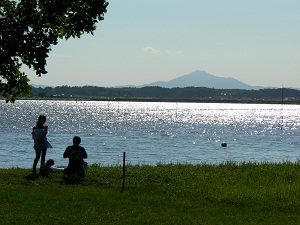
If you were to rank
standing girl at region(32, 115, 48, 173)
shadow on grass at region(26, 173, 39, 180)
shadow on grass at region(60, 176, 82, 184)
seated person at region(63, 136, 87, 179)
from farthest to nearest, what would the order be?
standing girl at region(32, 115, 48, 173) → shadow on grass at region(26, 173, 39, 180) → seated person at region(63, 136, 87, 179) → shadow on grass at region(60, 176, 82, 184)

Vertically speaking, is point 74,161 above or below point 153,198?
above

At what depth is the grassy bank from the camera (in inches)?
459

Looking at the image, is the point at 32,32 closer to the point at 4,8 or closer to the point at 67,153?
the point at 4,8

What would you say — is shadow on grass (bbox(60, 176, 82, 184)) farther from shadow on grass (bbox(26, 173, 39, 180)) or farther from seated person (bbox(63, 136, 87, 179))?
shadow on grass (bbox(26, 173, 39, 180))

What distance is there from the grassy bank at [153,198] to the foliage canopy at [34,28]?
3.03 metres

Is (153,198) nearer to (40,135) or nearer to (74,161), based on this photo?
(74,161)

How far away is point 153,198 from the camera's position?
1404cm

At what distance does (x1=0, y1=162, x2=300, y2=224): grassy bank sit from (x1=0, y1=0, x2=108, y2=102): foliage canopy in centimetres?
303

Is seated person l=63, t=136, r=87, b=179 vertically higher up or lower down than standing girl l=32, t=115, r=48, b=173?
lower down

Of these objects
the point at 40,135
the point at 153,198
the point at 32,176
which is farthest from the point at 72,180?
the point at 153,198

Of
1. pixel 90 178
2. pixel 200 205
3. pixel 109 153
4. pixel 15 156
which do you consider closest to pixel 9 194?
pixel 90 178

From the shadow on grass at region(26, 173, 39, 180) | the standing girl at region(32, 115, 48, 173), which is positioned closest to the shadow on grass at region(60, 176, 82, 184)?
the shadow on grass at region(26, 173, 39, 180)

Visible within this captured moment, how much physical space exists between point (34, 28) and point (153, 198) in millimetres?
5868

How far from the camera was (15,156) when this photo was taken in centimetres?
4225
